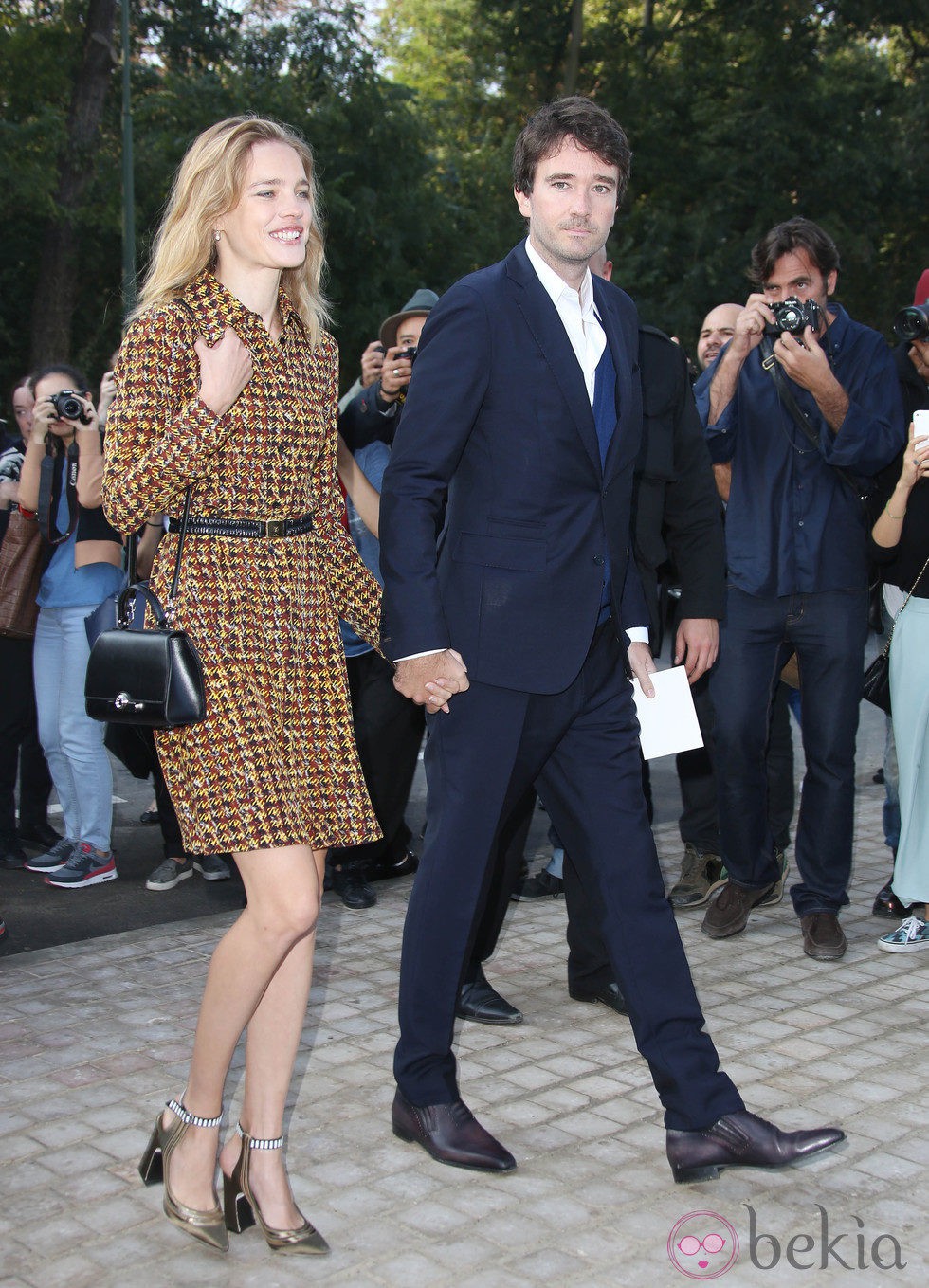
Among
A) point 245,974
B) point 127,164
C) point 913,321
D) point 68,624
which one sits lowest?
point 245,974

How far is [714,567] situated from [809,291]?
155 centimetres

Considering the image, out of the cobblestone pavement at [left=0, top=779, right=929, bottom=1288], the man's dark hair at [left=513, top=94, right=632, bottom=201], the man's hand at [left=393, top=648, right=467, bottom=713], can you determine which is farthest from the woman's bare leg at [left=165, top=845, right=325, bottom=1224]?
the man's dark hair at [left=513, top=94, right=632, bottom=201]

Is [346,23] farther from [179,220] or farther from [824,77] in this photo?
[179,220]

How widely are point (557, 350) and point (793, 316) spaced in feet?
6.52

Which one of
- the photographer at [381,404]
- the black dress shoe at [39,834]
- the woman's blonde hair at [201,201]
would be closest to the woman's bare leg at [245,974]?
the woman's blonde hair at [201,201]

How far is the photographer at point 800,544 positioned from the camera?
5402 millimetres

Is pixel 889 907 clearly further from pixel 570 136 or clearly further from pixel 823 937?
pixel 570 136

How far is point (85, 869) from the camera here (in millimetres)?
6477

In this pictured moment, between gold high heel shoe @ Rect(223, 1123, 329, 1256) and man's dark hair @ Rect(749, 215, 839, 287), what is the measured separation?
3.58 m

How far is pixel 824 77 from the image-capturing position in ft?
99.0

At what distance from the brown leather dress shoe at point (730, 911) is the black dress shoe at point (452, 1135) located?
6.83ft

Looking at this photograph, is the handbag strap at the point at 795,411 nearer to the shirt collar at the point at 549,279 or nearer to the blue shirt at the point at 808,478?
the blue shirt at the point at 808,478

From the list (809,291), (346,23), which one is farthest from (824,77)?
(809,291)

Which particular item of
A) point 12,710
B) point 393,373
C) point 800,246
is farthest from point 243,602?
point 12,710
